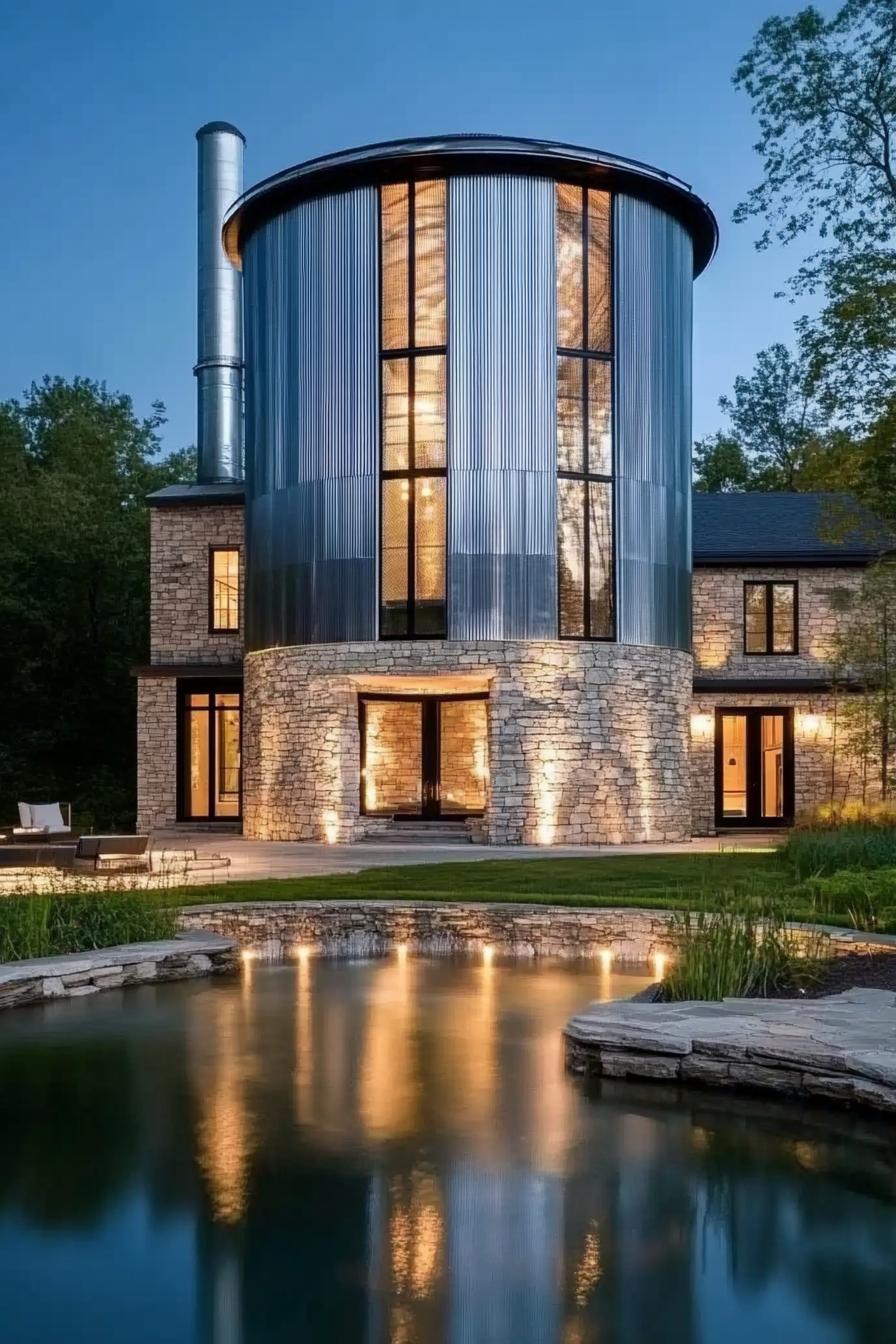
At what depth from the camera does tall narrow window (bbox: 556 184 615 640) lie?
20.2 m

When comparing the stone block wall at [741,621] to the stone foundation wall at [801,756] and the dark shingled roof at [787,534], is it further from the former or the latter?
the stone foundation wall at [801,756]

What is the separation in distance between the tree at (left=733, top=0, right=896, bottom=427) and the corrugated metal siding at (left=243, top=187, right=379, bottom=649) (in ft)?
22.0

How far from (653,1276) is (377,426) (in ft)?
55.1

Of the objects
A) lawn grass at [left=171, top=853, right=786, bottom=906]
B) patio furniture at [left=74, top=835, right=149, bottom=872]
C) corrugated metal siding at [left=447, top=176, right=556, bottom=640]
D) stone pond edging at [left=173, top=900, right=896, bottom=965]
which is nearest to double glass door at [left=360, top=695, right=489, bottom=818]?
corrugated metal siding at [left=447, top=176, right=556, bottom=640]

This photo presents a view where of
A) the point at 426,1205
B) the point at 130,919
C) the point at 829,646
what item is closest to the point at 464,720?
the point at 829,646

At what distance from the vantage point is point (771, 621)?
79.5ft

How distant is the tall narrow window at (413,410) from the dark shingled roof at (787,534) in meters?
6.07

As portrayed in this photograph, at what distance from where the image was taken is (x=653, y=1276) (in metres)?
4.60

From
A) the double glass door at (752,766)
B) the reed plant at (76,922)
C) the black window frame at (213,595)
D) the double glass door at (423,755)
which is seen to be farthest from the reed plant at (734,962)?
the black window frame at (213,595)

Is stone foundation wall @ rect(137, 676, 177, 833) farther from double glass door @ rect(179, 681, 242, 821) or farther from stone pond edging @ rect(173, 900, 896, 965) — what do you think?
stone pond edging @ rect(173, 900, 896, 965)

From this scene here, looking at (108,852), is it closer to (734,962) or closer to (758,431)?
(734,962)

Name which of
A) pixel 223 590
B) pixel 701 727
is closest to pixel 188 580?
pixel 223 590

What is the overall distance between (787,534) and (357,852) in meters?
11.0

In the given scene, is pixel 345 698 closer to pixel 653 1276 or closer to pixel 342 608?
pixel 342 608
